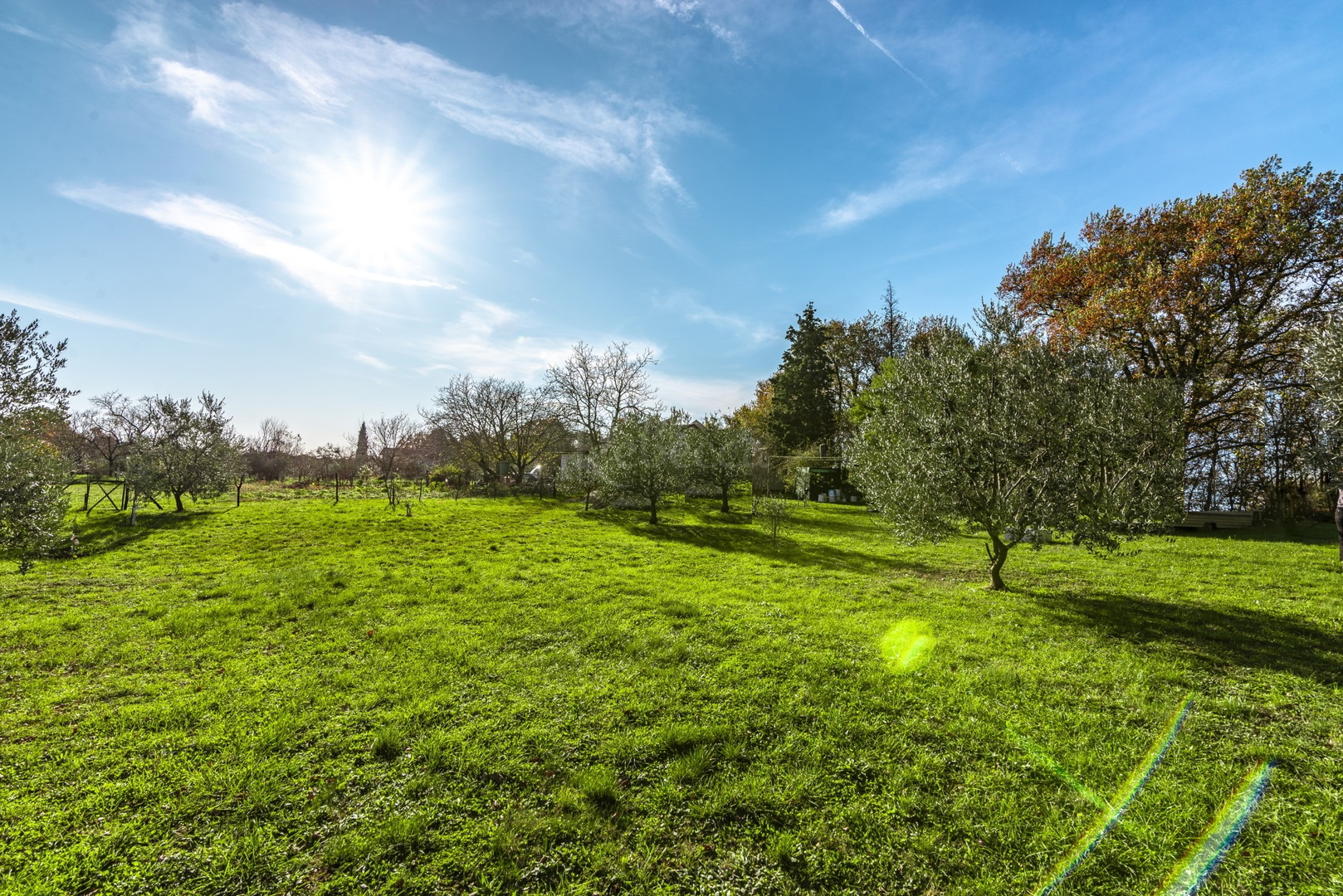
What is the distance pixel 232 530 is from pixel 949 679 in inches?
949

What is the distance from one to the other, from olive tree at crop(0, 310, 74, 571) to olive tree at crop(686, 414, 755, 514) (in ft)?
73.1

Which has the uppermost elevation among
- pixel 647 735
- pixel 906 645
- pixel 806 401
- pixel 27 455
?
pixel 806 401

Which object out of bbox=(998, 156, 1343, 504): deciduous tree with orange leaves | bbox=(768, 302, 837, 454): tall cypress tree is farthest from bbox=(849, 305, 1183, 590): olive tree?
bbox=(768, 302, 837, 454): tall cypress tree

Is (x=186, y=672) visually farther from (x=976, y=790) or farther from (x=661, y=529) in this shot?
(x=661, y=529)

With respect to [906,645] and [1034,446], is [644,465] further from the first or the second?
[906,645]

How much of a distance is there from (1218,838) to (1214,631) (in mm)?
6813

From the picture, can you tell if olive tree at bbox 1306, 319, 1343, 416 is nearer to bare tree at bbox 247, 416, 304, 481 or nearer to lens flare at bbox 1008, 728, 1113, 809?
lens flare at bbox 1008, 728, 1113, 809

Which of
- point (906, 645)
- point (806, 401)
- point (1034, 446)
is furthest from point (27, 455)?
point (806, 401)

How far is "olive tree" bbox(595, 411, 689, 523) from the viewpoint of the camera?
77.5ft

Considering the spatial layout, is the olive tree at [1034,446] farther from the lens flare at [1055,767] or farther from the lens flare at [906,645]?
the lens flare at [1055,767]

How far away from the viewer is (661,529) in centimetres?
2181

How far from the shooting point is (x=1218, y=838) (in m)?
3.83

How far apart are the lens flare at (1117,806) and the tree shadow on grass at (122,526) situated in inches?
883

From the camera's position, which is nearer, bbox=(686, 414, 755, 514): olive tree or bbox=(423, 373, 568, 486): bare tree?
bbox=(686, 414, 755, 514): olive tree
